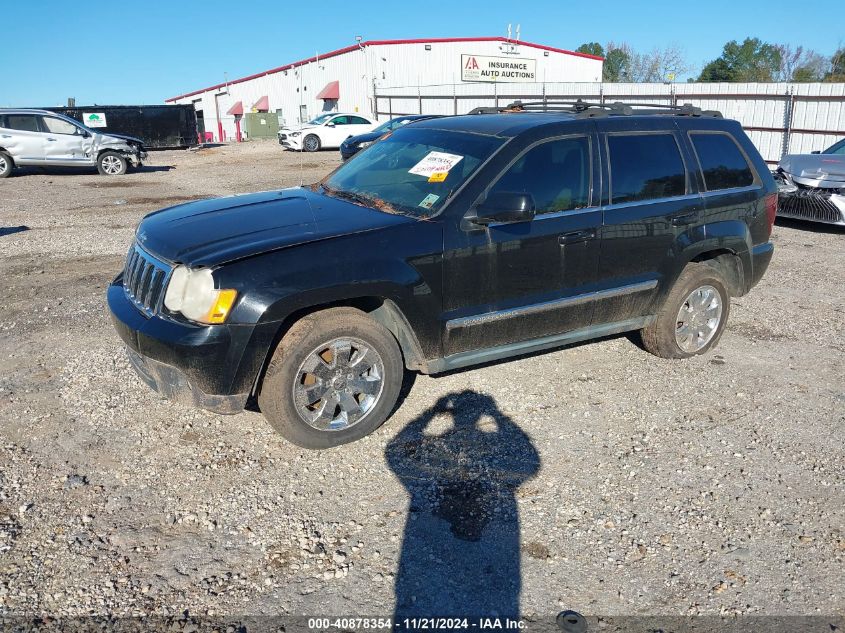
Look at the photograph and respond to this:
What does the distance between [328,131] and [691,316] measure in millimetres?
24800

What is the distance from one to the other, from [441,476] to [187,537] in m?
1.34

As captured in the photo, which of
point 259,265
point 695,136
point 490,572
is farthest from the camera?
point 695,136

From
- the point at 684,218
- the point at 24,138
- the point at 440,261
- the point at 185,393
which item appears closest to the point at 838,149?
the point at 684,218

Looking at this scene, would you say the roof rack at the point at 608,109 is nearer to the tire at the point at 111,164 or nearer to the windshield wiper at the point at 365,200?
the windshield wiper at the point at 365,200

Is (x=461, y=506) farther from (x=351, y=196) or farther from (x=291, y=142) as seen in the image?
(x=291, y=142)

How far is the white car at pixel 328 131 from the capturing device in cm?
2817

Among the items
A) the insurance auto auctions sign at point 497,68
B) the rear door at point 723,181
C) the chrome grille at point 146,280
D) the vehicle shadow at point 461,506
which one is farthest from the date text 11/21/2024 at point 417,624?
the insurance auto auctions sign at point 497,68

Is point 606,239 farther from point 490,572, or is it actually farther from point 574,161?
point 490,572

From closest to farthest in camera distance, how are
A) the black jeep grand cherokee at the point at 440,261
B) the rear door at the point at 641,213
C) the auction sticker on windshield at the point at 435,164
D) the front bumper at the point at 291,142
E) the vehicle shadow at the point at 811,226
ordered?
the black jeep grand cherokee at the point at 440,261
the auction sticker on windshield at the point at 435,164
the rear door at the point at 641,213
the vehicle shadow at the point at 811,226
the front bumper at the point at 291,142

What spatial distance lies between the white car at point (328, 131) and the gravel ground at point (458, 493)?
2358 cm

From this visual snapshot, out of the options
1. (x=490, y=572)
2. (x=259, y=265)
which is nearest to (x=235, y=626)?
(x=490, y=572)

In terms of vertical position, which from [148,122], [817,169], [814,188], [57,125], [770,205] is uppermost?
[148,122]

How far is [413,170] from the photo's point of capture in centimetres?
464

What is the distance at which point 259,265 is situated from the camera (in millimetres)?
3592
